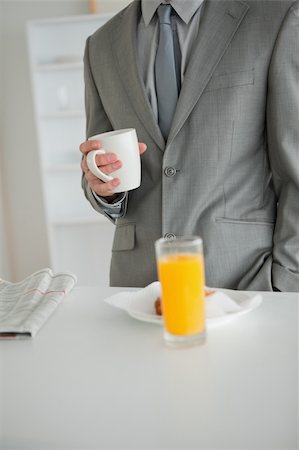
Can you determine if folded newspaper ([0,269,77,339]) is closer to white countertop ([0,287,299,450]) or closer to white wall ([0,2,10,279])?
white countertop ([0,287,299,450])

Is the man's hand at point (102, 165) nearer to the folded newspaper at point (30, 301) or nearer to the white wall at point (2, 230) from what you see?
the folded newspaper at point (30, 301)

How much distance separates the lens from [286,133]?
1.59 meters

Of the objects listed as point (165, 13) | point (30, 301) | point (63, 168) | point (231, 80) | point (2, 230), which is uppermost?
point (165, 13)

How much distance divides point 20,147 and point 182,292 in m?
4.19

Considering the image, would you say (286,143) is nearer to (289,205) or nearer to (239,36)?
(289,205)

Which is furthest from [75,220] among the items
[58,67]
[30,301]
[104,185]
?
[30,301]

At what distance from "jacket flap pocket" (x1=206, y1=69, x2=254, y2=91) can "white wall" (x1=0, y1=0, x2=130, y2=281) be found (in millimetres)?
3426

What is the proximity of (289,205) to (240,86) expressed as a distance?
326 mm

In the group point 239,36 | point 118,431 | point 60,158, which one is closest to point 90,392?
point 118,431

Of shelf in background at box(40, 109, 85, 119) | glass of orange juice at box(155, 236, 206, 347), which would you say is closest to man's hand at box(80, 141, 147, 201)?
glass of orange juice at box(155, 236, 206, 347)

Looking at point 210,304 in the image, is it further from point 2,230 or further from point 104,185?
point 2,230

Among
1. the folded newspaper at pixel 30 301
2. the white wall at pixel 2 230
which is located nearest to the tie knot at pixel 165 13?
the folded newspaper at pixel 30 301

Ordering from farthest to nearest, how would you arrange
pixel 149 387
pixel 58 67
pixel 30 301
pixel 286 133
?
pixel 58 67 → pixel 286 133 → pixel 30 301 → pixel 149 387

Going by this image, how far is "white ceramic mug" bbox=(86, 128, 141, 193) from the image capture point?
4.42 ft
